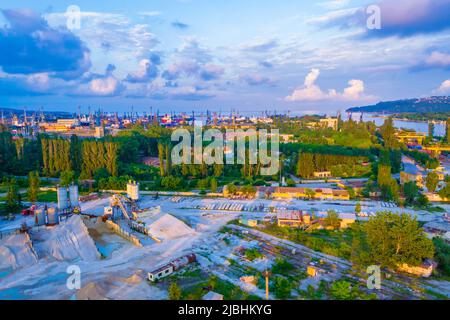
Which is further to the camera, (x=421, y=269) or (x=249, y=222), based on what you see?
(x=249, y=222)

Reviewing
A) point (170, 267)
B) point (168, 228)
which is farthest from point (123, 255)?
point (168, 228)

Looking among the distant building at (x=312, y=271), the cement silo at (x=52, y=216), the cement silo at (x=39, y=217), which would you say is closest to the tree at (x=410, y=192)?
the distant building at (x=312, y=271)

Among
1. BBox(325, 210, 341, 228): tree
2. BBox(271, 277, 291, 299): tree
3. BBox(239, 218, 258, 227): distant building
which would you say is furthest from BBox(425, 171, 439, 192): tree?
BBox(271, 277, 291, 299): tree

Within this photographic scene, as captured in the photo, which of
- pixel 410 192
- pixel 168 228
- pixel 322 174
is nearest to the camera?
pixel 168 228

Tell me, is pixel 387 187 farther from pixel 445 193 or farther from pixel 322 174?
pixel 322 174

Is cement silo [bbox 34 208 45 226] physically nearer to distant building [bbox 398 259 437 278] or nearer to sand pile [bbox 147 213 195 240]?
sand pile [bbox 147 213 195 240]
